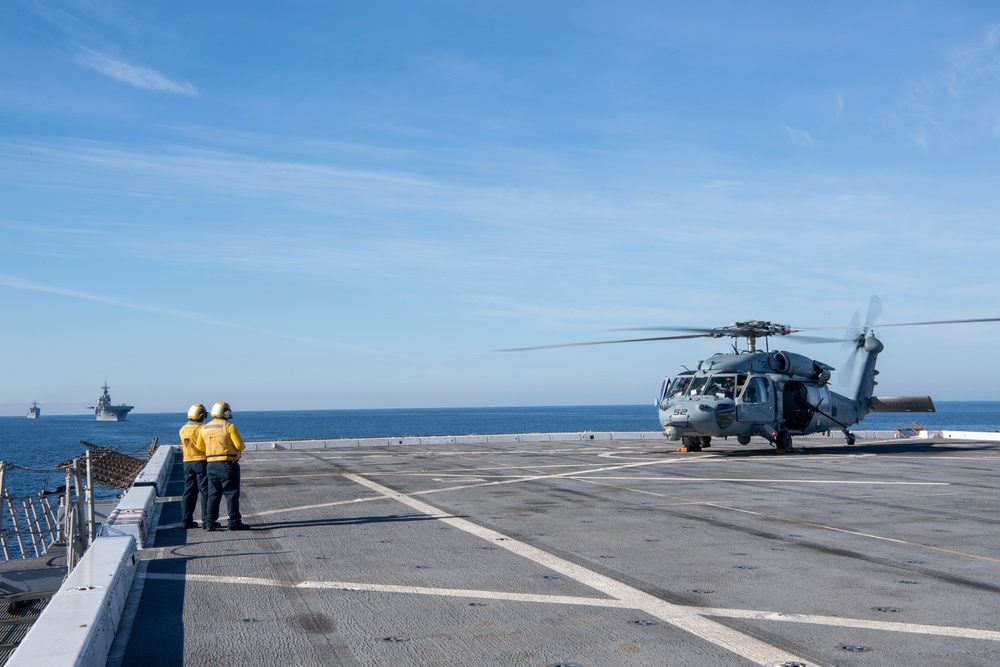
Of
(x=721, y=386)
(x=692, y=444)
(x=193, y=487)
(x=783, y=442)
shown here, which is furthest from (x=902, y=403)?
(x=193, y=487)

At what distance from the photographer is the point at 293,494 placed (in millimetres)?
16984

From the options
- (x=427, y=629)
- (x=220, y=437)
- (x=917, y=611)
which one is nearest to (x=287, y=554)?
(x=220, y=437)

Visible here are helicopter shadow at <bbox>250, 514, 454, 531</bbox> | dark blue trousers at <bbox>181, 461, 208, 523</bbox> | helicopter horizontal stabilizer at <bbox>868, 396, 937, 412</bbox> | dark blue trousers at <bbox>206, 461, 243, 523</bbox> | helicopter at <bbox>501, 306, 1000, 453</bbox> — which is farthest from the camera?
helicopter horizontal stabilizer at <bbox>868, 396, 937, 412</bbox>

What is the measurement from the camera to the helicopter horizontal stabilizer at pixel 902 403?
108 ft

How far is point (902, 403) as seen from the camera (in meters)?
33.3

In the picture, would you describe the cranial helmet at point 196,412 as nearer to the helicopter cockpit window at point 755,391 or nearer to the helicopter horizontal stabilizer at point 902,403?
the helicopter cockpit window at point 755,391

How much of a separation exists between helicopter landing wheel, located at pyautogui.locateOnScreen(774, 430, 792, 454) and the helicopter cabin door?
127 cm

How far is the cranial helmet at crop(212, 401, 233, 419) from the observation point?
12625 mm

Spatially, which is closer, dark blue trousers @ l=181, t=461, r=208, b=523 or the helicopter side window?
dark blue trousers @ l=181, t=461, r=208, b=523

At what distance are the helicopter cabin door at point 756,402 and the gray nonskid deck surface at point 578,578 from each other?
8.27 metres

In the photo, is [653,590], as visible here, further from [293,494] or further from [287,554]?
[293,494]

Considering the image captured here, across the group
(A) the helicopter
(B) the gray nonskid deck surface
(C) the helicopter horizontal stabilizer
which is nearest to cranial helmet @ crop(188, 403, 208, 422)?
(B) the gray nonskid deck surface

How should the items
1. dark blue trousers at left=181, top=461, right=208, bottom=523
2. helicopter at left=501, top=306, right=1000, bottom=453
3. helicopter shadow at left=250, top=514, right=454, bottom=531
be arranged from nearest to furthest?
dark blue trousers at left=181, top=461, right=208, bottom=523
helicopter shadow at left=250, top=514, right=454, bottom=531
helicopter at left=501, top=306, right=1000, bottom=453

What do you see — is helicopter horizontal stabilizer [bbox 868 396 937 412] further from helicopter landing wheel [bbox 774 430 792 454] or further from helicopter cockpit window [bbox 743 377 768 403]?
A: helicopter cockpit window [bbox 743 377 768 403]
